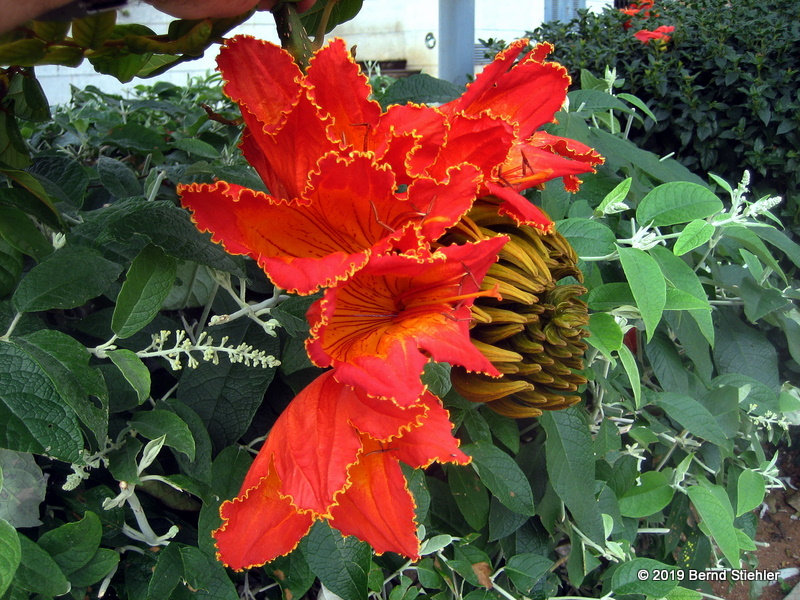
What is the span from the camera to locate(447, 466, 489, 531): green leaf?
2.32 ft

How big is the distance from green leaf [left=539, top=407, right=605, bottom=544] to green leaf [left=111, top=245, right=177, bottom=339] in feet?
1.28

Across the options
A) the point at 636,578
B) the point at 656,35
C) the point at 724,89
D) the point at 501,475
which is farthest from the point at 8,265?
the point at 656,35

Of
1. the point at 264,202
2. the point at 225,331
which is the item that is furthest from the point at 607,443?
the point at 264,202

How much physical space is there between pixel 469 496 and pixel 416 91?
1.48ft

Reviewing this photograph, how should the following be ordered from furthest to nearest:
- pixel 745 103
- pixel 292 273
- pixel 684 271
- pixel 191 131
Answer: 1. pixel 745 103
2. pixel 191 131
3. pixel 684 271
4. pixel 292 273

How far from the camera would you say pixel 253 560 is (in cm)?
42

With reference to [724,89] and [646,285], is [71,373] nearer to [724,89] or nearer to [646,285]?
[646,285]

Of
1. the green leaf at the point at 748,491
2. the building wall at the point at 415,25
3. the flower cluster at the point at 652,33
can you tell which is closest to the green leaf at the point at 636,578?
the green leaf at the point at 748,491

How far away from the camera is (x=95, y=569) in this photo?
1.77 feet

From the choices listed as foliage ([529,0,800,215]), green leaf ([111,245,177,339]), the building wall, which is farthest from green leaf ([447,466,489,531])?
the building wall

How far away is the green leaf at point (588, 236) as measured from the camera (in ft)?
2.29

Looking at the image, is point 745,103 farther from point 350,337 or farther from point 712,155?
point 350,337

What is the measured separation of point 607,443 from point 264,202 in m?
0.57

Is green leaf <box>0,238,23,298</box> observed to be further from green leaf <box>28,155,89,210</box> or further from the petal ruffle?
the petal ruffle
